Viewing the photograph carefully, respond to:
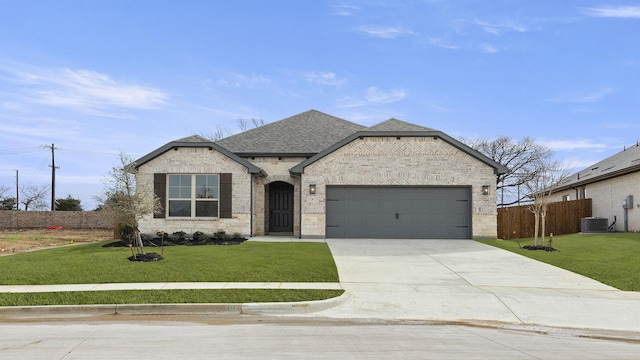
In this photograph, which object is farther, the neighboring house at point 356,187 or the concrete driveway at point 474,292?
the neighboring house at point 356,187

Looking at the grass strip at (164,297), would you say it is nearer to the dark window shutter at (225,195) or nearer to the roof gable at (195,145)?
the dark window shutter at (225,195)

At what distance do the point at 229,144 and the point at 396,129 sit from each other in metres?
8.22

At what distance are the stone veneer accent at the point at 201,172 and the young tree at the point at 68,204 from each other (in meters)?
38.7

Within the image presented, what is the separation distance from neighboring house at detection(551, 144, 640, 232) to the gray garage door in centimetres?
898

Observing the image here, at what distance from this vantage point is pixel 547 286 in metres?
11.7

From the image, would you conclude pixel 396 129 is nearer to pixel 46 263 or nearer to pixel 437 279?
pixel 437 279

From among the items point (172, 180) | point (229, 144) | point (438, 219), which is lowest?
→ point (438, 219)

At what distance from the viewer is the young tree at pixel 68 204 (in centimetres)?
5366

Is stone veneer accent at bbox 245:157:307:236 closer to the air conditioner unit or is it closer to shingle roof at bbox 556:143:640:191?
the air conditioner unit

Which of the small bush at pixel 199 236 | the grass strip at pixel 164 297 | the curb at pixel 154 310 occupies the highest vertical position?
the small bush at pixel 199 236

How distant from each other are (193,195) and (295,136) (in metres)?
6.27

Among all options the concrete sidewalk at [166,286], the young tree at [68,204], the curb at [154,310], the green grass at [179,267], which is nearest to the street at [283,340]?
the curb at [154,310]

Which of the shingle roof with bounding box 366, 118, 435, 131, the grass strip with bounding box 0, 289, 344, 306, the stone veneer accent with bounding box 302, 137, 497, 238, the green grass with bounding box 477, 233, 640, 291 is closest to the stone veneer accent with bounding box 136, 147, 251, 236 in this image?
the stone veneer accent with bounding box 302, 137, 497, 238

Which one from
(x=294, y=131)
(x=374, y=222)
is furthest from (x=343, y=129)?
(x=374, y=222)
